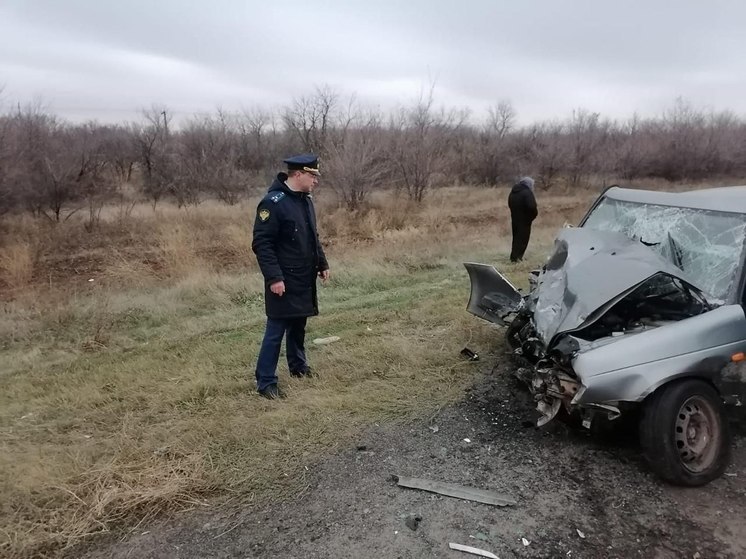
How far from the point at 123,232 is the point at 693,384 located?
54.6 ft

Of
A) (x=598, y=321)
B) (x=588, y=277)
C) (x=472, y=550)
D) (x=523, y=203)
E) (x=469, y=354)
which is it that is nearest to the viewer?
(x=472, y=550)

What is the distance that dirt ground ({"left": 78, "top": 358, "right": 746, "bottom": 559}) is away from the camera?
2.68 meters

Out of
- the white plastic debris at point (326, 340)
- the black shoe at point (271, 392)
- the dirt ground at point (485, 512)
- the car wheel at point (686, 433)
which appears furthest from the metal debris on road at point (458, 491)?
the white plastic debris at point (326, 340)

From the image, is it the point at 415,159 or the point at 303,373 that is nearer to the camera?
the point at 303,373

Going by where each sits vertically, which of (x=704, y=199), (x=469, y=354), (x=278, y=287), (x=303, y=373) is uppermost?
(x=704, y=199)

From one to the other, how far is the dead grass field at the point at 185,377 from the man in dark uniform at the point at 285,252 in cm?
41

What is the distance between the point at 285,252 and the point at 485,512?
2482mm

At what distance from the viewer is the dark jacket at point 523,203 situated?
9.72m

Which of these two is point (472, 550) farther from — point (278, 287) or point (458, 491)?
point (278, 287)

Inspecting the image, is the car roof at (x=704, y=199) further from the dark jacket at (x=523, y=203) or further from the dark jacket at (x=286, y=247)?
the dark jacket at (x=523, y=203)

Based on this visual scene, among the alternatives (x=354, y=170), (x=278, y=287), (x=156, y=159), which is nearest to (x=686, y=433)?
(x=278, y=287)

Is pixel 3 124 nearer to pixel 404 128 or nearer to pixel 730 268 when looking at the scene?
pixel 404 128

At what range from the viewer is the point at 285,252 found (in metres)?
4.31

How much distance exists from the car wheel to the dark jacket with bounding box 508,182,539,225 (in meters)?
6.88
